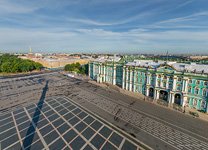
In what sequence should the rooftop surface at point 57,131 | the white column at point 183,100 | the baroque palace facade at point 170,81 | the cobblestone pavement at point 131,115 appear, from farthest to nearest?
the white column at point 183,100 → the baroque palace facade at point 170,81 → the cobblestone pavement at point 131,115 → the rooftop surface at point 57,131

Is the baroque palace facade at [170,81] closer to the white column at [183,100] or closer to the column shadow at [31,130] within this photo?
the white column at [183,100]

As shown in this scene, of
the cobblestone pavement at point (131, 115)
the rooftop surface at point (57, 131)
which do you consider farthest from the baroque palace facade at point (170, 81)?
the rooftop surface at point (57, 131)

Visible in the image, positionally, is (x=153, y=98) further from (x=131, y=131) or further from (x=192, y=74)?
(x=131, y=131)

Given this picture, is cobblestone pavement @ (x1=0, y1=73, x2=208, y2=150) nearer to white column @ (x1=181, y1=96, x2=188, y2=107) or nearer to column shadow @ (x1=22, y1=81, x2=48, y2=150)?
column shadow @ (x1=22, y1=81, x2=48, y2=150)

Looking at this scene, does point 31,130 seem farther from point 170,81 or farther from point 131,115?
point 170,81

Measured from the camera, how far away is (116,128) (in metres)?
28.3

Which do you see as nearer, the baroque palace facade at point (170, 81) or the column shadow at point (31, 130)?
the column shadow at point (31, 130)

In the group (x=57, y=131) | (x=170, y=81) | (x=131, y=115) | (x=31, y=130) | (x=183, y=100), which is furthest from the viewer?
(x=170, y=81)

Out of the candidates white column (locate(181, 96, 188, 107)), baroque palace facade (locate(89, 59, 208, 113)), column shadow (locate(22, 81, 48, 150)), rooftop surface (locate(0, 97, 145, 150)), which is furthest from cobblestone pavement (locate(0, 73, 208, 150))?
baroque palace facade (locate(89, 59, 208, 113))

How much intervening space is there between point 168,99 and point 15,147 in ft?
137

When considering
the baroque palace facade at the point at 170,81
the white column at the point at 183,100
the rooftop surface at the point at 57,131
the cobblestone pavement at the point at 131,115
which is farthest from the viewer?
the white column at the point at 183,100

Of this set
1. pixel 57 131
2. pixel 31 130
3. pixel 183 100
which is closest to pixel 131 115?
pixel 183 100

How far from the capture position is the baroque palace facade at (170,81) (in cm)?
3775

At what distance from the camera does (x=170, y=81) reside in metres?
43.1
